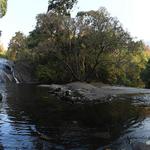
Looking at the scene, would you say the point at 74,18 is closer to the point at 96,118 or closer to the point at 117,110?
the point at 117,110

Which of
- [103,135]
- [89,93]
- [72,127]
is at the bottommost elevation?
[103,135]

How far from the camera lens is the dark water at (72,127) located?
1661 cm

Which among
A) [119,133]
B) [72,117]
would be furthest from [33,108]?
[119,133]

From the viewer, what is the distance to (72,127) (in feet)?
69.0

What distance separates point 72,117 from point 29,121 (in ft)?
11.0

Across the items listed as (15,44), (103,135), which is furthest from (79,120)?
(15,44)

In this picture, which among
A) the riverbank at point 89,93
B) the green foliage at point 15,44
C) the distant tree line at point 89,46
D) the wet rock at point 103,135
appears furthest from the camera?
the green foliage at point 15,44

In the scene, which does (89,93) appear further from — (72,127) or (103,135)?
(103,135)

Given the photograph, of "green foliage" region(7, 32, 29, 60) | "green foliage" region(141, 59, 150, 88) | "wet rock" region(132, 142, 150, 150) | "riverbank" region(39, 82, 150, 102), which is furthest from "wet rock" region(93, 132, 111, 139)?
"green foliage" region(7, 32, 29, 60)

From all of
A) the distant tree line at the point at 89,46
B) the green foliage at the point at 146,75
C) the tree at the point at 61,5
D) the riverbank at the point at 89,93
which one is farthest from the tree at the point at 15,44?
the riverbank at the point at 89,93

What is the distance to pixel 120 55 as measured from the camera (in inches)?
2403

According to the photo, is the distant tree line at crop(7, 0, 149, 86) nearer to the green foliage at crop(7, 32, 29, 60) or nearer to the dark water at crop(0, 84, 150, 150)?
the dark water at crop(0, 84, 150, 150)

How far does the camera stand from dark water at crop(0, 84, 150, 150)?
16.6 meters

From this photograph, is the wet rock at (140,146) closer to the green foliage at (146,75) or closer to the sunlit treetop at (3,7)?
the sunlit treetop at (3,7)
